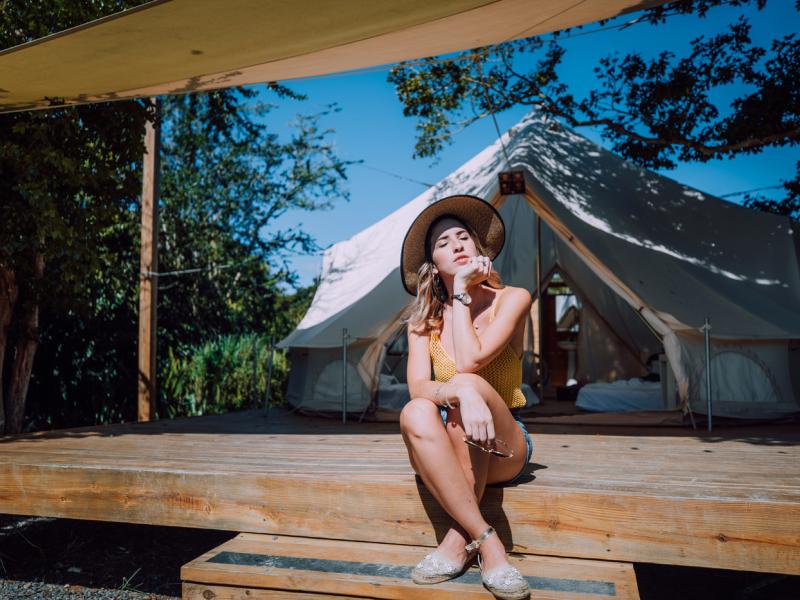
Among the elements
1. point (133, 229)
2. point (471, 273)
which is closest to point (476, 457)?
point (471, 273)

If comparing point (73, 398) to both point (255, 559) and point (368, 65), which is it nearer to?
point (368, 65)

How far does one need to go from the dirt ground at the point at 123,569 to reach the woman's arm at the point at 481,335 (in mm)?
1444

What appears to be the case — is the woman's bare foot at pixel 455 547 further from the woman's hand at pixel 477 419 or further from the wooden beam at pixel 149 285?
the wooden beam at pixel 149 285

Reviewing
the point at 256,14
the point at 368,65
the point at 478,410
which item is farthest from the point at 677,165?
the point at 478,410

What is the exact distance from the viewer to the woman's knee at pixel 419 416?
64.3 inches

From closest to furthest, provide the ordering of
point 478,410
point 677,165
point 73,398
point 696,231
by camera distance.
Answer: point 478,410 < point 696,231 < point 73,398 < point 677,165

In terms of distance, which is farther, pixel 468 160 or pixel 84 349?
pixel 84 349

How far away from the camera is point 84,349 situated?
601cm

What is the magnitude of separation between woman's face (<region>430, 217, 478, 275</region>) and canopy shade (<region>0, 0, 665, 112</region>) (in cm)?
94

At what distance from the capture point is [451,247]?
196 cm

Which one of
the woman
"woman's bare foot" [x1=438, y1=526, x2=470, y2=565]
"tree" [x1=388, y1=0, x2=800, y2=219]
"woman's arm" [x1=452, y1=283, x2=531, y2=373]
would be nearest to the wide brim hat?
the woman

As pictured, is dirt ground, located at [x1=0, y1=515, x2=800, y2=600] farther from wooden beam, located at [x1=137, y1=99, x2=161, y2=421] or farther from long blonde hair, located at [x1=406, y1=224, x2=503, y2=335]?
wooden beam, located at [x1=137, y1=99, x2=161, y2=421]

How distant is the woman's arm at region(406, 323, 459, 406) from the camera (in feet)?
5.44

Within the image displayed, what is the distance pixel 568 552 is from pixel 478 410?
1.97 feet
